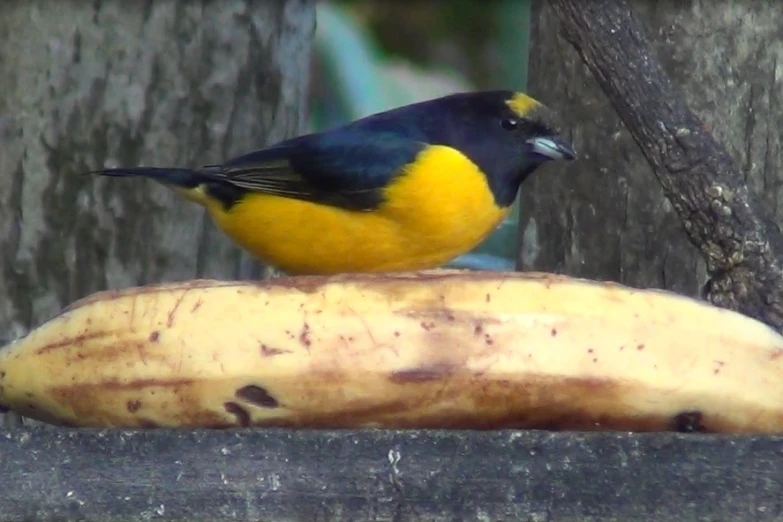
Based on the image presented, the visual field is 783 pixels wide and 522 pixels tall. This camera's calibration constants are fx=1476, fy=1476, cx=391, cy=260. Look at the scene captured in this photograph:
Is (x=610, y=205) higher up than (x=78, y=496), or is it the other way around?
(x=610, y=205)

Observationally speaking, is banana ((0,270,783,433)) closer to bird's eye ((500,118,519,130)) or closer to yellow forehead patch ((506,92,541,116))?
yellow forehead patch ((506,92,541,116))

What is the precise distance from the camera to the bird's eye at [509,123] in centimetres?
361

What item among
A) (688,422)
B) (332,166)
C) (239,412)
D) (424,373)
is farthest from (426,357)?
(332,166)

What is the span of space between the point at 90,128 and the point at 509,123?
103cm

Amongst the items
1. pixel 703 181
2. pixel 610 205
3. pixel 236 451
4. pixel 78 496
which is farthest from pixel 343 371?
pixel 610 205

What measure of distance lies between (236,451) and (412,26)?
19.2ft

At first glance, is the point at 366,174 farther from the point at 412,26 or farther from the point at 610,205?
the point at 412,26

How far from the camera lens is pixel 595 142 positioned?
129 inches

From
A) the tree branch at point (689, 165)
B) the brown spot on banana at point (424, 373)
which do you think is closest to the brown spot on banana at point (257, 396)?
the brown spot on banana at point (424, 373)

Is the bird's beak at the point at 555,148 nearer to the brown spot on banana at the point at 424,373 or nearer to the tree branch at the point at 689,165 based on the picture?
the tree branch at the point at 689,165

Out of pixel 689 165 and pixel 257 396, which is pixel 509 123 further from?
pixel 257 396

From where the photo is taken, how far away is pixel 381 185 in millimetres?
3395

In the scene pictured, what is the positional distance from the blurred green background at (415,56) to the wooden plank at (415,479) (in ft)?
7.55

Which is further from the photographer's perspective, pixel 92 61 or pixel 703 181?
pixel 92 61
